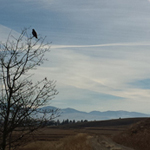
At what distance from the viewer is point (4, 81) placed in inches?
317

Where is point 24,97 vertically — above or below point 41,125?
above

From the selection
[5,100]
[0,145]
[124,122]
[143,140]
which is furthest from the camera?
[124,122]

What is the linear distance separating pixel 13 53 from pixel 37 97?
1.69 m

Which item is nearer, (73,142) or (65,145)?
(65,145)

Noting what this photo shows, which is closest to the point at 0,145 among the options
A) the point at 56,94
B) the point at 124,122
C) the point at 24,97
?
the point at 24,97

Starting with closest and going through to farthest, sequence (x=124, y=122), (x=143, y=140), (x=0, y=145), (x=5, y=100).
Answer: (x=0, y=145)
(x=5, y=100)
(x=143, y=140)
(x=124, y=122)

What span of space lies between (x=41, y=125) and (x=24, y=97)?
3.54 feet

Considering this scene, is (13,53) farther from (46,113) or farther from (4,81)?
(46,113)

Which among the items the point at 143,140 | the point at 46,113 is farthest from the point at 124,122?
the point at 46,113

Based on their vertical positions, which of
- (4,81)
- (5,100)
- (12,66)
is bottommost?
(5,100)

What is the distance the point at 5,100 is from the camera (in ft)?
26.2

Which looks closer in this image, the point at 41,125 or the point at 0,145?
the point at 0,145

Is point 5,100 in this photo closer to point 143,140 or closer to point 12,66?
point 12,66

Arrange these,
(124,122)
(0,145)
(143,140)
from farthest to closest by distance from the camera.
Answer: (124,122), (143,140), (0,145)
